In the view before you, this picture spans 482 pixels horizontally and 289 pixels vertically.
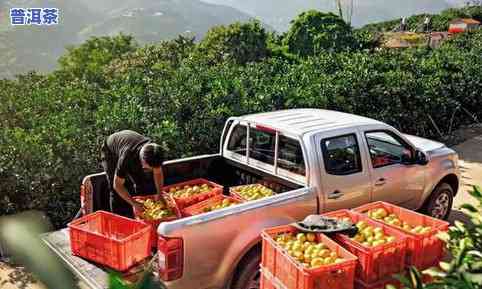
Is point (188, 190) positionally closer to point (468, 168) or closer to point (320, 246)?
point (320, 246)

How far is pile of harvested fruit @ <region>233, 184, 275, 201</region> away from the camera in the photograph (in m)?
5.45

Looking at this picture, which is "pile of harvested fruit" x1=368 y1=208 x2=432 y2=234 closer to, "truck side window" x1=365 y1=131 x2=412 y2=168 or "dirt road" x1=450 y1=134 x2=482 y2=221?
"truck side window" x1=365 y1=131 x2=412 y2=168

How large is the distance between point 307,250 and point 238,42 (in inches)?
964

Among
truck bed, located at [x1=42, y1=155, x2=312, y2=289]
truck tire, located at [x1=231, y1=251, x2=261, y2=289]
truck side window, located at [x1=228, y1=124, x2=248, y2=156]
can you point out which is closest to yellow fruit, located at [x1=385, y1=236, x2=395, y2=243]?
truck bed, located at [x1=42, y1=155, x2=312, y2=289]

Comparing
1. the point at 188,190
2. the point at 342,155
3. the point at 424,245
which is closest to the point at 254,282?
the point at 188,190

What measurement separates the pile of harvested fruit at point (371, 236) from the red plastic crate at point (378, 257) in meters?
0.07

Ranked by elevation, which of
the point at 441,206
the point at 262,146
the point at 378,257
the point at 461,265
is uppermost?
the point at 262,146

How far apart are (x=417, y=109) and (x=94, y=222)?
1017 cm

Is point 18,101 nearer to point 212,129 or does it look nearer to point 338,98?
point 212,129

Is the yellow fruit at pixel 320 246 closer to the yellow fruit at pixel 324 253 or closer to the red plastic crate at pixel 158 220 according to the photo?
the yellow fruit at pixel 324 253

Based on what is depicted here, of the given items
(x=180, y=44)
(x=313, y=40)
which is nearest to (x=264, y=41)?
(x=313, y=40)

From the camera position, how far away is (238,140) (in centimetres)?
638

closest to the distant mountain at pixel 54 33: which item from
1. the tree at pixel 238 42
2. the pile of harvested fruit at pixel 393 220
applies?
the tree at pixel 238 42

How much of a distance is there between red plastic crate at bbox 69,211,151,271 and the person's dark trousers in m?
0.48
